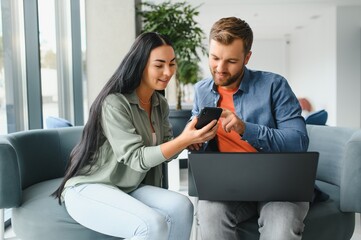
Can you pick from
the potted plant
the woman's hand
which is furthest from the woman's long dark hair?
the potted plant

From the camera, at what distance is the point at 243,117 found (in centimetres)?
150

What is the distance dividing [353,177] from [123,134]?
0.90 m

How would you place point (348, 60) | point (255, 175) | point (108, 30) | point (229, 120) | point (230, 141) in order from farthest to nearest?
point (348, 60), point (108, 30), point (230, 141), point (229, 120), point (255, 175)

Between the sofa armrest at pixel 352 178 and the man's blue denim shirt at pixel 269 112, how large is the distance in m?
0.17

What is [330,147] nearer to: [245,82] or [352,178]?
[352,178]

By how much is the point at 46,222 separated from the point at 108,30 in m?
2.18

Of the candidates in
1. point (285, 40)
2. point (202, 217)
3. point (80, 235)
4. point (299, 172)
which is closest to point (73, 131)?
point (80, 235)

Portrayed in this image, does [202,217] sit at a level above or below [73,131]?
below

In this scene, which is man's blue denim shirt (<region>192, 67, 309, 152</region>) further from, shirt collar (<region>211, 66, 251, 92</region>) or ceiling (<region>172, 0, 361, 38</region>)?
ceiling (<region>172, 0, 361, 38</region>)

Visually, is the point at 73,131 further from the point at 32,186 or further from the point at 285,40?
the point at 285,40

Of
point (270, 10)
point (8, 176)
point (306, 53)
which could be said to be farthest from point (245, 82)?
point (306, 53)

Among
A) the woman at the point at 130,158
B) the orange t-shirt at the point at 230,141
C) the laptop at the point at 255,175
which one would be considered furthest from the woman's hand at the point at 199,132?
the orange t-shirt at the point at 230,141

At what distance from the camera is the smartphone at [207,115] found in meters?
1.19

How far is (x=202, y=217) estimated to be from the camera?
52.9 inches
